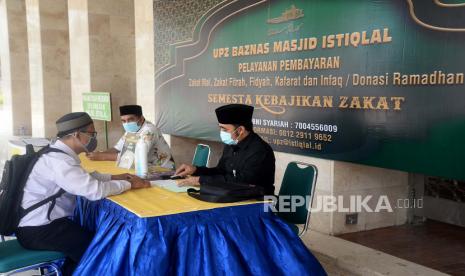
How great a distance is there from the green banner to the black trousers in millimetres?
1998

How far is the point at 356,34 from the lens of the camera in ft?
10.6

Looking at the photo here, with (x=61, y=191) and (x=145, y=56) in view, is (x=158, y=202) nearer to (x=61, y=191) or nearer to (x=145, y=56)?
(x=61, y=191)

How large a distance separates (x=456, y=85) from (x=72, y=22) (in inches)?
255

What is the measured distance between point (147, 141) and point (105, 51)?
4505mm

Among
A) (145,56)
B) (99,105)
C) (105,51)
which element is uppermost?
(105,51)

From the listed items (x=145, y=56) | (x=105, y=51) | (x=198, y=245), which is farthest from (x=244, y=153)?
(x=105, y=51)

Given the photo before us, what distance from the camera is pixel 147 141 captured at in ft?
10.6

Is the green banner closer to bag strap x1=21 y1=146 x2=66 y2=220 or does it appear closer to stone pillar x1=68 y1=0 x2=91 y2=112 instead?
bag strap x1=21 y1=146 x2=66 y2=220

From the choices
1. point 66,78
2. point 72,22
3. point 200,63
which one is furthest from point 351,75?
point 66,78

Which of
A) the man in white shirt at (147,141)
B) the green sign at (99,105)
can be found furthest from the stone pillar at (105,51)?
the man in white shirt at (147,141)

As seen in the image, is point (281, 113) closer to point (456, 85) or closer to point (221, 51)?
point (221, 51)

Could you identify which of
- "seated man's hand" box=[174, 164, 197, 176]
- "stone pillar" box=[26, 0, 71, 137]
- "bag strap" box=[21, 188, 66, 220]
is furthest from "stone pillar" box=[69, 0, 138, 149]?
"bag strap" box=[21, 188, 66, 220]

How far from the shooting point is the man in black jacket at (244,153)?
2.59 metres

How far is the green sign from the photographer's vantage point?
19.6 ft
